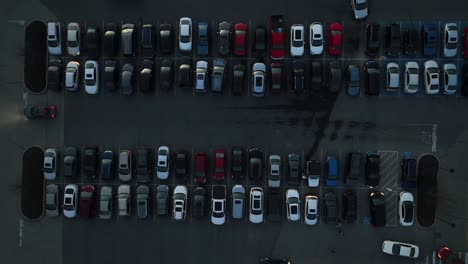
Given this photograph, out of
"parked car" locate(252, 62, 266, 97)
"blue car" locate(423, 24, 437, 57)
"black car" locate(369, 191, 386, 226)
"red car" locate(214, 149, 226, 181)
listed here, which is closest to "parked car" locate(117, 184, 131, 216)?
"red car" locate(214, 149, 226, 181)

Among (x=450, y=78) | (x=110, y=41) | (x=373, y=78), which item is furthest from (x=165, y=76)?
(x=450, y=78)

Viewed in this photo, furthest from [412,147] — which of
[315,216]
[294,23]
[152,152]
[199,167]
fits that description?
[152,152]

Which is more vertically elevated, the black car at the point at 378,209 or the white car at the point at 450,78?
the white car at the point at 450,78

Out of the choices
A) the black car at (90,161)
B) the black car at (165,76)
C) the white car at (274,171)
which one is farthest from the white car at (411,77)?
the black car at (90,161)

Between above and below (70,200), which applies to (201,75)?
above

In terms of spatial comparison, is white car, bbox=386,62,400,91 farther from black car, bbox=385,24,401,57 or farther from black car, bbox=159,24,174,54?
black car, bbox=159,24,174,54

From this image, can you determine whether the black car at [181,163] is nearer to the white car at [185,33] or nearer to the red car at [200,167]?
the red car at [200,167]

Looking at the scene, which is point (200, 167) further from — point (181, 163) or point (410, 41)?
point (410, 41)
